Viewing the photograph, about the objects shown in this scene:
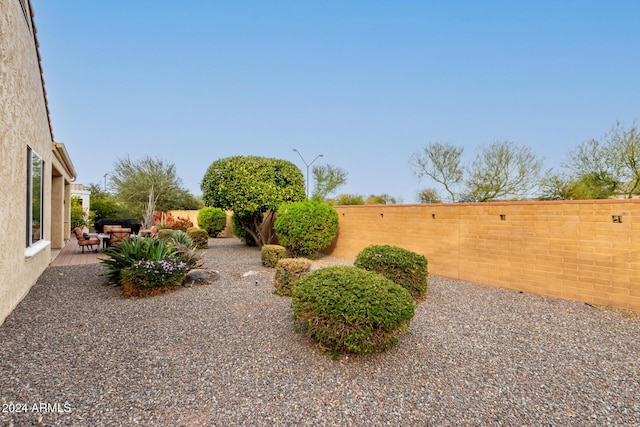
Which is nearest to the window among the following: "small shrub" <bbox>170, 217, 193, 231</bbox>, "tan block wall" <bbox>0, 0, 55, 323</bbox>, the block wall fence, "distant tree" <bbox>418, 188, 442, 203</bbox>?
"tan block wall" <bbox>0, 0, 55, 323</bbox>

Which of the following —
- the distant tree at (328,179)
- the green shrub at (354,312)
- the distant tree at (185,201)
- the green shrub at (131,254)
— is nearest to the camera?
the green shrub at (354,312)

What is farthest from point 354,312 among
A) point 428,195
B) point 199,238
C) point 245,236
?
point 428,195

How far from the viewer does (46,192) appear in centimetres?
835

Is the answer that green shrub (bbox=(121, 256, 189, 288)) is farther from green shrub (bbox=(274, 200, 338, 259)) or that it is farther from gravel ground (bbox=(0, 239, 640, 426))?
green shrub (bbox=(274, 200, 338, 259))

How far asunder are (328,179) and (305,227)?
2440 centimetres

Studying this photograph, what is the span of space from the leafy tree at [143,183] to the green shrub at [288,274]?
21.8m

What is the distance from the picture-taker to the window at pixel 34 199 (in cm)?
614

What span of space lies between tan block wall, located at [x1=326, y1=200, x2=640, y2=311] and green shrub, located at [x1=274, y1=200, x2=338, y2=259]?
2.87 m

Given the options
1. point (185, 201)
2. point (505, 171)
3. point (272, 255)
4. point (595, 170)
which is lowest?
point (272, 255)

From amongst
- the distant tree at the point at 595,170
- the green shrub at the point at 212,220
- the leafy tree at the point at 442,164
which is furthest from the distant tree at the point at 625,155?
the green shrub at the point at 212,220

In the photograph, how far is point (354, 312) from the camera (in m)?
3.47

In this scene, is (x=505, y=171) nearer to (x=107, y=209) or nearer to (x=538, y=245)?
(x=538, y=245)

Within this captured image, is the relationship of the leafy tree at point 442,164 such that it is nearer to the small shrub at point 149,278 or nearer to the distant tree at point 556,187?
the distant tree at point 556,187

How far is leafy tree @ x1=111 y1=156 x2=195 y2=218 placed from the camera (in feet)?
82.4
